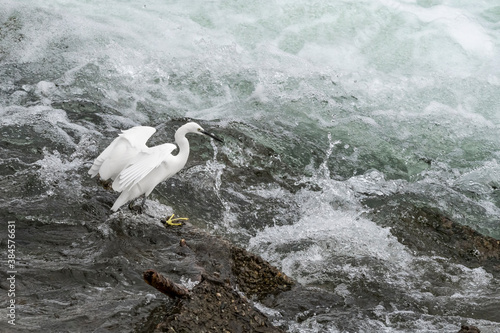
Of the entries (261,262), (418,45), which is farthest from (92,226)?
(418,45)

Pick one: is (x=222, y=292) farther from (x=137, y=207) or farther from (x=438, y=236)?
(x=438, y=236)

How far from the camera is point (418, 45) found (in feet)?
28.4

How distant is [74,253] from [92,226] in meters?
0.44

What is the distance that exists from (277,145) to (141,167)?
2110 mm

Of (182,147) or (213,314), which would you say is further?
(182,147)

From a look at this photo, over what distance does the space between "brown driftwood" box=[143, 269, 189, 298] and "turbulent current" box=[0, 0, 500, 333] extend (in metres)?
0.35

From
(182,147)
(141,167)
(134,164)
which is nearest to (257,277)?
(141,167)

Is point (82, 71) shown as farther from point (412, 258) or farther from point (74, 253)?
point (412, 258)

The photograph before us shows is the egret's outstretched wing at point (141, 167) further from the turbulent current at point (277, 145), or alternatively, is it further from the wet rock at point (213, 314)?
the wet rock at point (213, 314)

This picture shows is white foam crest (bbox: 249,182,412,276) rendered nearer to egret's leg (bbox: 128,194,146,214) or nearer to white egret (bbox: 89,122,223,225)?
white egret (bbox: 89,122,223,225)

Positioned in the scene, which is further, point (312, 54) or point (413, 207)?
point (312, 54)

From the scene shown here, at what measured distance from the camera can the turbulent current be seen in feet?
13.6

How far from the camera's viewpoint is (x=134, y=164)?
4980mm

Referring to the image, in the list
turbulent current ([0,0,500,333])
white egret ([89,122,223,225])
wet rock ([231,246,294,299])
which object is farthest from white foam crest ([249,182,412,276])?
white egret ([89,122,223,225])
